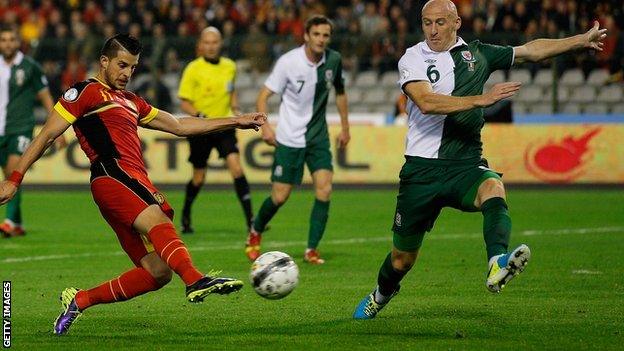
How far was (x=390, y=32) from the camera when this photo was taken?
2619cm

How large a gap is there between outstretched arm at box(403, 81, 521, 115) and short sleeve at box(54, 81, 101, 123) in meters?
2.16

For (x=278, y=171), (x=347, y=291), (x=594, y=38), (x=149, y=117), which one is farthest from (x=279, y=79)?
(x=594, y=38)

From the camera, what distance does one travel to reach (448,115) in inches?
344

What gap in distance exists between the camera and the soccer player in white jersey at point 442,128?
862 centimetres

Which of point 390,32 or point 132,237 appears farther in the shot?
point 390,32

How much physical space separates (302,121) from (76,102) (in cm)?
534

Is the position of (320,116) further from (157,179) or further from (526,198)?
(157,179)

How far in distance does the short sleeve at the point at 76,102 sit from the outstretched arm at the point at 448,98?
2.16 metres

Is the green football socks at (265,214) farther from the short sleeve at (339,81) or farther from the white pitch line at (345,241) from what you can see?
the short sleeve at (339,81)

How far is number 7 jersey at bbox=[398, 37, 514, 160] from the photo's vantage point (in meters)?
8.76

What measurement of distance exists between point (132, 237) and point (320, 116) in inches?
208

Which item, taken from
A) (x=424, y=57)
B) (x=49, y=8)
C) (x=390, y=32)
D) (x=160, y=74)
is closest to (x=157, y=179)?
(x=160, y=74)

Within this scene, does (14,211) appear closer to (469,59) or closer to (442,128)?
(442,128)

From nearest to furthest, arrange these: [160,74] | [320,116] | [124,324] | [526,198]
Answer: [124,324], [320,116], [526,198], [160,74]
